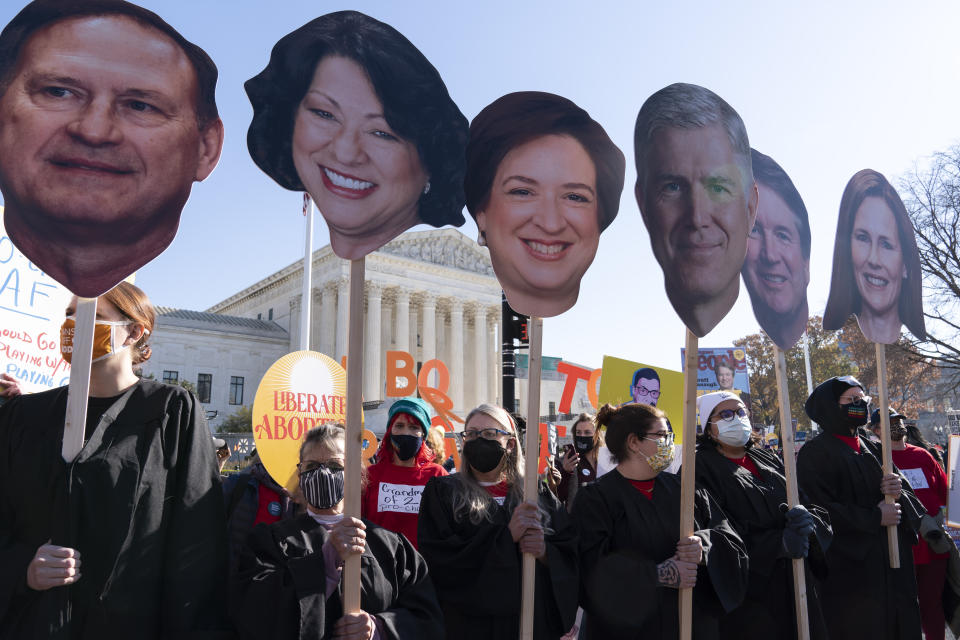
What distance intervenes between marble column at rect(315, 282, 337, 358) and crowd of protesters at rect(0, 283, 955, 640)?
51.4m

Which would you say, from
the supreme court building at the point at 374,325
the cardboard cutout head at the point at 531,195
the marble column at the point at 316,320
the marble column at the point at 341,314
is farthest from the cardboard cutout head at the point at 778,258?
the marble column at the point at 316,320

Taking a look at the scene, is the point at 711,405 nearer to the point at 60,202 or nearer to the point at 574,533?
the point at 574,533

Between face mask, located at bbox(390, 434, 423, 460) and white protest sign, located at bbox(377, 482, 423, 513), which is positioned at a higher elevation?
face mask, located at bbox(390, 434, 423, 460)

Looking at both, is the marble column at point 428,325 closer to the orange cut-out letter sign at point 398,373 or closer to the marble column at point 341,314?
the marble column at point 341,314

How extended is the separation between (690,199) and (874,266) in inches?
114

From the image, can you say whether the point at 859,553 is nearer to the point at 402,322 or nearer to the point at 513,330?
the point at 513,330

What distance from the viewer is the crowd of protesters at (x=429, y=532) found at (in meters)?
2.71

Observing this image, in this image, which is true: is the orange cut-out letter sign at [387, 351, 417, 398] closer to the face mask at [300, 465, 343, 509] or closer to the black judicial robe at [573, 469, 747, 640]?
the black judicial robe at [573, 469, 747, 640]

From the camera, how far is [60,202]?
293 cm

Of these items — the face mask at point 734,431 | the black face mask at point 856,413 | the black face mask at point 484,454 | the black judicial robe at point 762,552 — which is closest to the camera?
the black face mask at point 484,454

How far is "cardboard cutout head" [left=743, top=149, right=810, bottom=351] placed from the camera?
512 cm

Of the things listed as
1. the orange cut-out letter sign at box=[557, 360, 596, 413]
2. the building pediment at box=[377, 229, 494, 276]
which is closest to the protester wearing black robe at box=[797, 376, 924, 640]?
the orange cut-out letter sign at box=[557, 360, 596, 413]

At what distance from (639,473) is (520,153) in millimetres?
2024

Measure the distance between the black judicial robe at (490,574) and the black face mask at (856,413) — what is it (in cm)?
288
